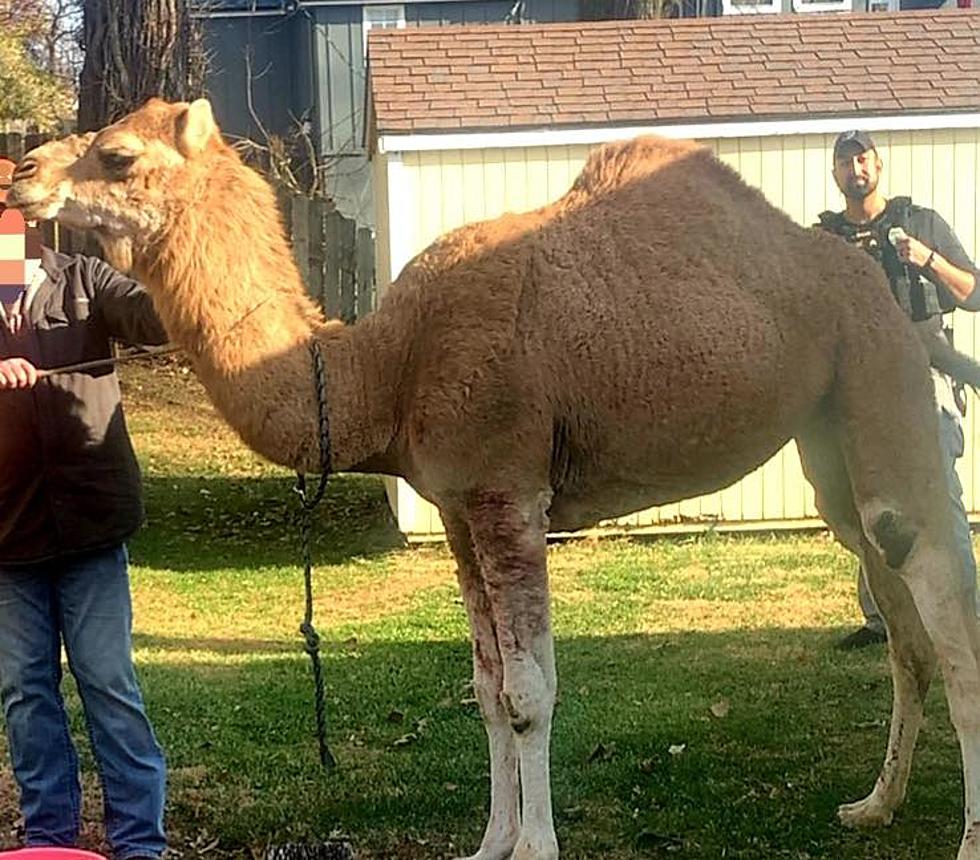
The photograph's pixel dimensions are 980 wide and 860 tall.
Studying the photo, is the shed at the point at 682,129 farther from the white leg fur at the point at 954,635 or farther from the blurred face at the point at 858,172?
the white leg fur at the point at 954,635

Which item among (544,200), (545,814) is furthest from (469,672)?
(544,200)

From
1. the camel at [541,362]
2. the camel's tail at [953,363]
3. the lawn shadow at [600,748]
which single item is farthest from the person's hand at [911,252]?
the lawn shadow at [600,748]

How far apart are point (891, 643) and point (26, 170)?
3473mm

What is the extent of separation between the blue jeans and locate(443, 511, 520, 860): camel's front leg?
1112 millimetres

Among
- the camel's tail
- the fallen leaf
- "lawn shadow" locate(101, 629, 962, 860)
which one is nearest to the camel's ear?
"lawn shadow" locate(101, 629, 962, 860)

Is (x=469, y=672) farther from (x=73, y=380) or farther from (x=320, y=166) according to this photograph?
(x=320, y=166)

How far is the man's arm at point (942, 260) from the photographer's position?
6.24 meters

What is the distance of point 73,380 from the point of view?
15.5 feet

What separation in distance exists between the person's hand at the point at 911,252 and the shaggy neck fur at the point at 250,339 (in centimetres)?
246

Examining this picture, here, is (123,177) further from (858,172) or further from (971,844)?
(971,844)

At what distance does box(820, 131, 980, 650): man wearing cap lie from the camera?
20.5 ft

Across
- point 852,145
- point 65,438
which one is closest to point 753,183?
point 852,145

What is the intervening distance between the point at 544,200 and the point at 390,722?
5224mm

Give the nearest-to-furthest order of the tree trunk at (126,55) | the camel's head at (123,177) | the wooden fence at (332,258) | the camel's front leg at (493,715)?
1. the camel's head at (123,177)
2. the camel's front leg at (493,715)
3. the tree trunk at (126,55)
4. the wooden fence at (332,258)
